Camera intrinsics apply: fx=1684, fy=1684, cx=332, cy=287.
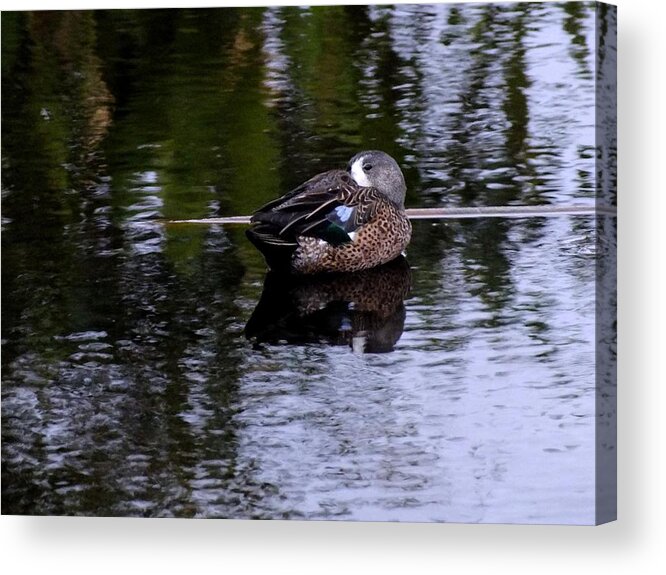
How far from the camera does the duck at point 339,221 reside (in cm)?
628

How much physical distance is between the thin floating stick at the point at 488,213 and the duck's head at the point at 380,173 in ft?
0.28

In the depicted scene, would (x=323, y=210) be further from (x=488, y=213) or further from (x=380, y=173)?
(x=488, y=213)

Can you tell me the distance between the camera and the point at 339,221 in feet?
20.8

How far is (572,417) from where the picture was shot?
5.83 meters

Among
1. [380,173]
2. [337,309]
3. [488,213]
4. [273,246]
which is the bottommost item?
[337,309]

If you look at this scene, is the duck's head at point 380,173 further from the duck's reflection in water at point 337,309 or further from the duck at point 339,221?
the duck's reflection in water at point 337,309

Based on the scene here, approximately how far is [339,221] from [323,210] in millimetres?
79

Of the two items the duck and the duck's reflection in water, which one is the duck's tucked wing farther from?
the duck's reflection in water

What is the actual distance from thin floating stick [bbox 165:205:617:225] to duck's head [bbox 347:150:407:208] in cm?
8

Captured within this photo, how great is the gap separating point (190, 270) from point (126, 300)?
265 millimetres

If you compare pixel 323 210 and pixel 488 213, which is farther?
pixel 323 210

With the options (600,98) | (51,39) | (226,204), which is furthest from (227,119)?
(600,98)

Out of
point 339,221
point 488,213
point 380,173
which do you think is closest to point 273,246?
point 339,221

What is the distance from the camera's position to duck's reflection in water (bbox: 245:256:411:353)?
6.16 metres
